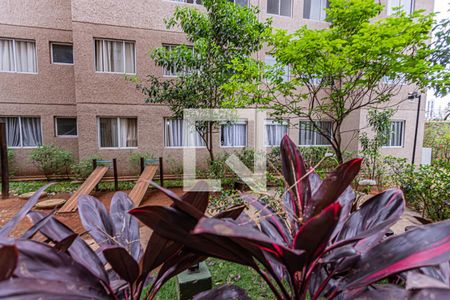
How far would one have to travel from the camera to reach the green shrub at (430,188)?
324cm

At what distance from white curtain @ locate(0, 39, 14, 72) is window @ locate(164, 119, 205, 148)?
526 centimetres

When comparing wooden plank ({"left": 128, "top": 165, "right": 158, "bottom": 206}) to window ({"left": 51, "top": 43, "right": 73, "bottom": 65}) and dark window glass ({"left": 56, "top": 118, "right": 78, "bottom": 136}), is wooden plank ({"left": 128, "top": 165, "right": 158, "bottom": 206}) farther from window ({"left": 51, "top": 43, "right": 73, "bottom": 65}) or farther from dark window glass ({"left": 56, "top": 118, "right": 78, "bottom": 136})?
window ({"left": 51, "top": 43, "right": 73, "bottom": 65})

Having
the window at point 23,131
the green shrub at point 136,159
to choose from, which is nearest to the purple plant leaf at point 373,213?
the green shrub at point 136,159

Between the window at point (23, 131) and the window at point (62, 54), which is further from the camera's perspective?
the window at point (62, 54)

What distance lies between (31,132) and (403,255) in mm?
9771

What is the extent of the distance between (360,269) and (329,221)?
243 millimetres

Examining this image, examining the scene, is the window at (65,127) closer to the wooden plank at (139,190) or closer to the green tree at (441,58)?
the wooden plank at (139,190)

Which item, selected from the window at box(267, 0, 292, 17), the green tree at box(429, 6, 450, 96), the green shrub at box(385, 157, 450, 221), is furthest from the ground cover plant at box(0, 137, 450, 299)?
the window at box(267, 0, 292, 17)

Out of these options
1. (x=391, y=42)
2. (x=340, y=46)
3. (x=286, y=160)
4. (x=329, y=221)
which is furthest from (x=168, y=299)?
(x=391, y=42)

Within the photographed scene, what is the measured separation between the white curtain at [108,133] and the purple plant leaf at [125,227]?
7.08m

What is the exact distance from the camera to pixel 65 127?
7.55 meters

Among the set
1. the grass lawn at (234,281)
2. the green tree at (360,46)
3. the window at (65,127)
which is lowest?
the grass lawn at (234,281)

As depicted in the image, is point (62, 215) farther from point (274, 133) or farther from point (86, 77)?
point (274, 133)

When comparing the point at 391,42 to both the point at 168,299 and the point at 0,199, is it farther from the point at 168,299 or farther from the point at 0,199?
the point at 0,199
